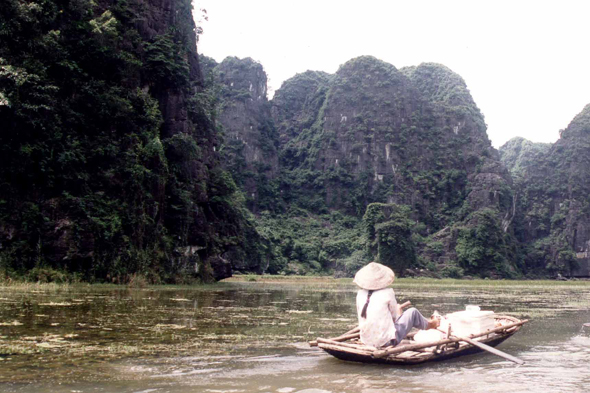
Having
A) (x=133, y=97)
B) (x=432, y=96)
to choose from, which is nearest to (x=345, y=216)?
(x=432, y=96)

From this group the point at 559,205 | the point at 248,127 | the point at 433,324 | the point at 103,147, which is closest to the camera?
the point at 433,324

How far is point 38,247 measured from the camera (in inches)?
613

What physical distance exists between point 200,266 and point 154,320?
15.6 metres

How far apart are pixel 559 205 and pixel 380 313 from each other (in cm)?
7165

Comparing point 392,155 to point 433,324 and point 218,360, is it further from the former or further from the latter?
point 218,360

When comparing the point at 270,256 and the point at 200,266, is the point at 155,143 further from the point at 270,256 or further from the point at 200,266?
the point at 270,256

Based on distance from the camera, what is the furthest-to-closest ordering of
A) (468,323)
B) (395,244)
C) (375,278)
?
(395,244), (468,323), (375,278)

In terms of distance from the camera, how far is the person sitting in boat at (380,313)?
564 centimetres

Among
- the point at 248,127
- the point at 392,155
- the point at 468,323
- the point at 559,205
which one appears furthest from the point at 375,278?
the point at 248,127

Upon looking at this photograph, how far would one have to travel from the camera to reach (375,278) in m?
5.73

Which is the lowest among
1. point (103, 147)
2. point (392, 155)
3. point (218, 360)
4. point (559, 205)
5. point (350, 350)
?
point (218, 360)

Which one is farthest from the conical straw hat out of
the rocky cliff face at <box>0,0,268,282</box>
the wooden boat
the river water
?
the rocky cliff face at <box>0,0,268,282</box>

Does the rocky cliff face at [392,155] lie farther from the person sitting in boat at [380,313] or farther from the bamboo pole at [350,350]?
the bamboo pole at [350,350]

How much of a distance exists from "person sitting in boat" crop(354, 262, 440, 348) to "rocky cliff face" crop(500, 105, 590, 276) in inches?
2549
